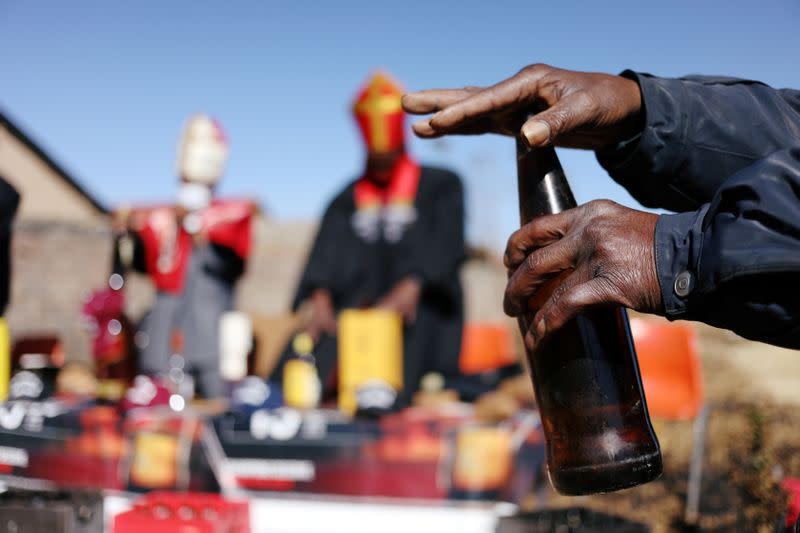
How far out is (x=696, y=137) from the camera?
1090 mm

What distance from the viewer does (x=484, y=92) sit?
986mm

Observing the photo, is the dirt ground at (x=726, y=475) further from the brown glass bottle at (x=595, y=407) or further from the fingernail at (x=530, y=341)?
the fingernail at (x=530, y=341)

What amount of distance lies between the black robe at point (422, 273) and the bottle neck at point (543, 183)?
2212 millimetres

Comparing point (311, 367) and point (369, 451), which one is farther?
point (311, 367)

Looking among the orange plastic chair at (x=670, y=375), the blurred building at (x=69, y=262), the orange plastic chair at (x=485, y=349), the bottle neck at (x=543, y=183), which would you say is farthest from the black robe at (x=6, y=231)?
the orange plastic chair at (x=670, y=375)

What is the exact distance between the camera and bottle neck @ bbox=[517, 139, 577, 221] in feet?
3.28

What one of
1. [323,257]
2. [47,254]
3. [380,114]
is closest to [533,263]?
[380,114]

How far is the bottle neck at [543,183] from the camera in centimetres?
100

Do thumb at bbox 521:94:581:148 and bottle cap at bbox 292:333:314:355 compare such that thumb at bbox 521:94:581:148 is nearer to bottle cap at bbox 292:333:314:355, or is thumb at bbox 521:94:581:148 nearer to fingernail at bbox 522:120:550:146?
fingernail at bbox 522:120:550:146

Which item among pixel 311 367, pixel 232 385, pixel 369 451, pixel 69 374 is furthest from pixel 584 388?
pixel 69 374

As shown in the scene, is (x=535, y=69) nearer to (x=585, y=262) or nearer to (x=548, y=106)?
(x=548, y=106)

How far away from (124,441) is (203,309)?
35.7 inches

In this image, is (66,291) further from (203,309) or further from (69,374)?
(203,309)

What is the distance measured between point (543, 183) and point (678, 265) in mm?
278
